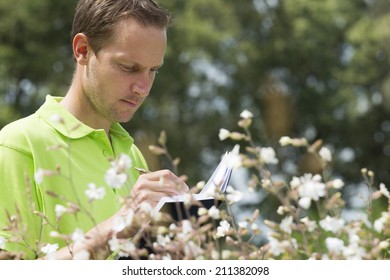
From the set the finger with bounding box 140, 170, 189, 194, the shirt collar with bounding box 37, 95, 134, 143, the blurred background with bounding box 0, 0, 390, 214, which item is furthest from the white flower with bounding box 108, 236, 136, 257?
the blurred background with bounding box 0, 0, 390, 214

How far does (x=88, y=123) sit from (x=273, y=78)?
2124 cm

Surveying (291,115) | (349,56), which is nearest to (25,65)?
(291,115)

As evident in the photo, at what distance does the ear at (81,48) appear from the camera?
2.82m

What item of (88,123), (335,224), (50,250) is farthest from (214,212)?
(88,123)

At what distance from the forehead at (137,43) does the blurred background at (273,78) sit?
17973mm

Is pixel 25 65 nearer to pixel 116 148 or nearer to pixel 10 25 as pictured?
pixel 10 25

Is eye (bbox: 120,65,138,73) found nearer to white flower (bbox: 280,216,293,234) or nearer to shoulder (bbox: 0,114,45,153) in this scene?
shoulder (bbox: 0,114,45,153)

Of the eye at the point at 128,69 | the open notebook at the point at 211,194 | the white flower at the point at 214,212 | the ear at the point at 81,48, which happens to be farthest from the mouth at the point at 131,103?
the white flower at the point at 214,212

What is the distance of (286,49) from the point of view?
23.6 meters

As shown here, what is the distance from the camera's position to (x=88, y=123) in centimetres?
284

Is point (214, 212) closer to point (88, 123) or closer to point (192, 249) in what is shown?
point (192, 249)

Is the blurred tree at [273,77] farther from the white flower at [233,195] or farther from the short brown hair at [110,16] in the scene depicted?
the white flower at [233,195]

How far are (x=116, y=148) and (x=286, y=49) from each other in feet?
68.9
